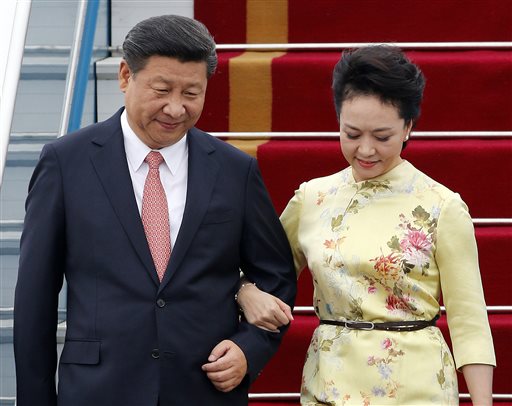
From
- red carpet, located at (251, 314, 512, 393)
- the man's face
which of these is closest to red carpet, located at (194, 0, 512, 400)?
red carpet, located at (251, 314, 512, 393)

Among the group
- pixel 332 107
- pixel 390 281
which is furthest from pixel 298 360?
pixel 390 281

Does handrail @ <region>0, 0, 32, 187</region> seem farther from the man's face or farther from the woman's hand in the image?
the woman's hand

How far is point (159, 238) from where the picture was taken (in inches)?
98.2

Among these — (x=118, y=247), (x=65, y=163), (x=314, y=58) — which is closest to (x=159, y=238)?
(x=118, y=247)

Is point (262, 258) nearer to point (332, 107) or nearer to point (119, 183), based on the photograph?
point (119, 183)

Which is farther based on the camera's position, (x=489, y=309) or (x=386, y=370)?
(x=489, y=309)

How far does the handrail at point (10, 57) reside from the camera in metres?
2.79

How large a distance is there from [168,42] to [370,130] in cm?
46

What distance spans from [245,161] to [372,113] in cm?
32

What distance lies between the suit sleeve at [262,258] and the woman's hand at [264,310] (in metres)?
0.02

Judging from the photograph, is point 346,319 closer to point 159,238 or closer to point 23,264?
point 159,238

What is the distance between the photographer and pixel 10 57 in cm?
292

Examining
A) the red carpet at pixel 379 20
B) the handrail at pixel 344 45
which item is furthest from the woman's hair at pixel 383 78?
the red carpet at pixel 379 20

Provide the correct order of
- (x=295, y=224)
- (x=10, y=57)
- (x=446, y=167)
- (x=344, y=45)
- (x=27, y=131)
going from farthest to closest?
1. (x=344, y=45)
2. (x=446, y=167)
3. (x=27, y=131)
4. (x=10, y=57)
5. (x=295, y=224)
